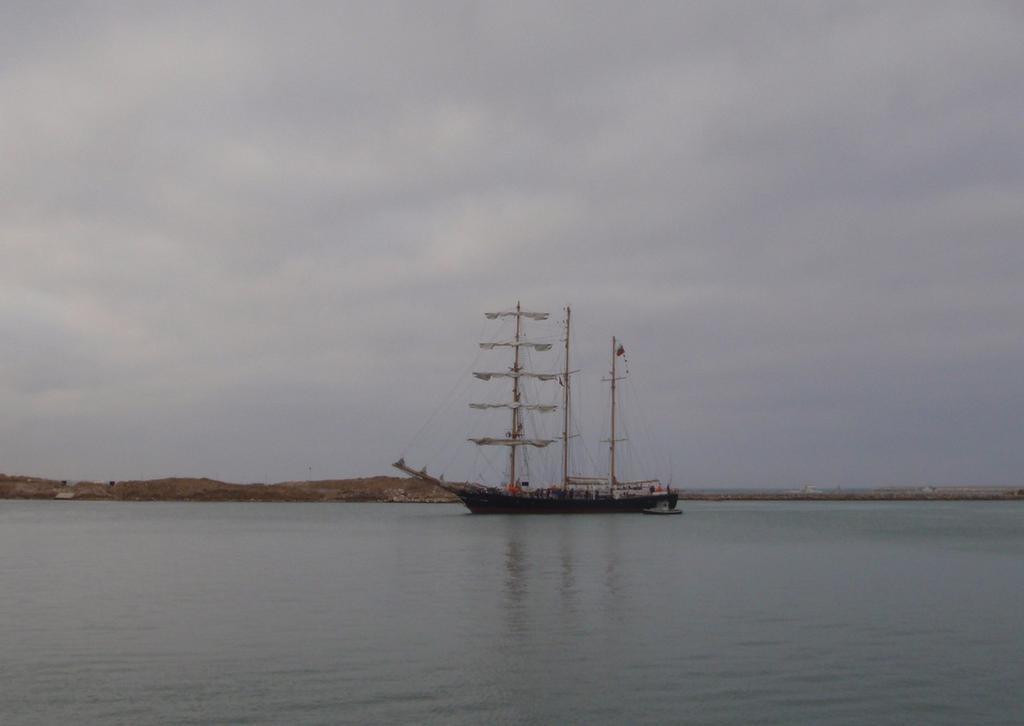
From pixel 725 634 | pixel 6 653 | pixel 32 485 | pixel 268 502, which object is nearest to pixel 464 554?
pixel 725 634

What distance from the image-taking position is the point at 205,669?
19.5 metres

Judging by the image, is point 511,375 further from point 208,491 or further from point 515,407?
point 208,491

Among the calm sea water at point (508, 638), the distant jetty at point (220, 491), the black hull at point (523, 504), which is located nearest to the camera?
→ the calm sea water at point (508, 638)

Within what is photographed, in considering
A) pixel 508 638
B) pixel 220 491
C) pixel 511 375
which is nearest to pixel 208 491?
pixel 220 491

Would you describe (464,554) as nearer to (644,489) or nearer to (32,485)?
(644,489)

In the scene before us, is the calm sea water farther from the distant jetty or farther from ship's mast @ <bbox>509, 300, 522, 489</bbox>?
the distant jetty

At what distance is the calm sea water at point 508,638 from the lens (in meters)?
16.9

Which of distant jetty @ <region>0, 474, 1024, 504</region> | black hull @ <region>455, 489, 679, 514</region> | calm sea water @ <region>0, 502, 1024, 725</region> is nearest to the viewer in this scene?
calm sea water @ <region>0, 502, 1024, 725</region>

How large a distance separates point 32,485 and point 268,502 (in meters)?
39.8

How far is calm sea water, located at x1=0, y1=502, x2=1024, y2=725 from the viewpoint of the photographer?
16906 millimetres

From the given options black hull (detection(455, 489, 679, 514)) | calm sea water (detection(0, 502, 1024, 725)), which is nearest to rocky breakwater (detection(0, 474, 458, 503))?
black hull (detection(455, 489, 679, 514))

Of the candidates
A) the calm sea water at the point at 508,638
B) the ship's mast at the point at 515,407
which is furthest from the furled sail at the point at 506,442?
the calm sea water at the point at 508,638

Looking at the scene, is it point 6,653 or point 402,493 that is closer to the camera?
point 6,653

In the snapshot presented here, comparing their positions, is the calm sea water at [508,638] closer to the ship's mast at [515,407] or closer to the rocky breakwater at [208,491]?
the ship's mast at [515,407]
